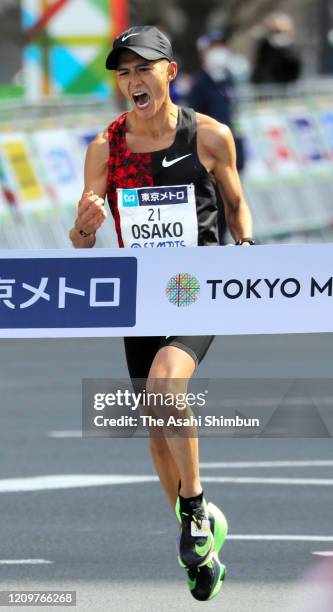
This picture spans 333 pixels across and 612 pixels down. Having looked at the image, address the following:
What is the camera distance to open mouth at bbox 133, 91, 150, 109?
277 inches

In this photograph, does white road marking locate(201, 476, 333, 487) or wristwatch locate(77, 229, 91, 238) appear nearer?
wristwatch locate(77, 229, 91, 238)

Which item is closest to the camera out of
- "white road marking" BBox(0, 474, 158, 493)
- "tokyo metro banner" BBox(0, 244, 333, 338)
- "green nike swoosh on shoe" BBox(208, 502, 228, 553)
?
"tokyo metro banner" BBox(0, 244, 333, 338)

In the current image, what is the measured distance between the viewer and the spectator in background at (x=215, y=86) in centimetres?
1795

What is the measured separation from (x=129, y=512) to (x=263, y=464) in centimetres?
163

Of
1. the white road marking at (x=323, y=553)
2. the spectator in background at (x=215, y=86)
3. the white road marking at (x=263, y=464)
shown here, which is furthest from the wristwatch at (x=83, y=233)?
the spectator in background at (x=215, y=86)

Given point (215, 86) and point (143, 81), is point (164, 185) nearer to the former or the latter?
point (143, 81)

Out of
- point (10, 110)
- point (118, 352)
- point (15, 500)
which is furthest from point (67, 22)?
point (15, 500)

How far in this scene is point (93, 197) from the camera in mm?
6758

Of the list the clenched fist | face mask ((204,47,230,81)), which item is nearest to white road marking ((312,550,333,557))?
the clenched fist

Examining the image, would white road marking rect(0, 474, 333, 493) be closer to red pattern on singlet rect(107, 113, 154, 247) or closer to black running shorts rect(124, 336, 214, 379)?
black running shorts rect(124, 336, 214, 379)

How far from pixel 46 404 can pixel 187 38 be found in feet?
96.6

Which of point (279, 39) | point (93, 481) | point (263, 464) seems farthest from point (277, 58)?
point (93, 481)

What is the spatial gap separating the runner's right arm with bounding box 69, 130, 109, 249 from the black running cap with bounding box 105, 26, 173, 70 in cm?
35

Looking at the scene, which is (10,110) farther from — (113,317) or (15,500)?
(113,317)
